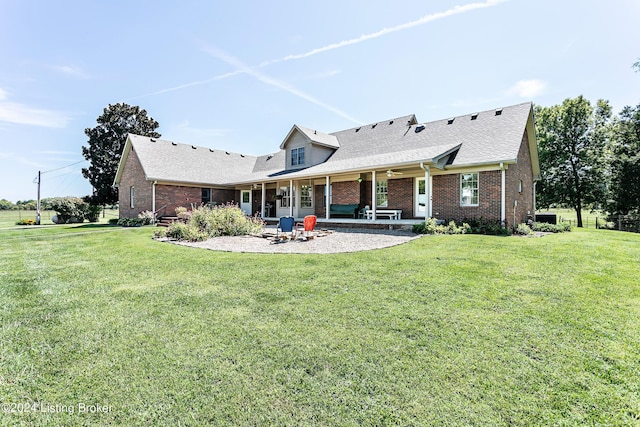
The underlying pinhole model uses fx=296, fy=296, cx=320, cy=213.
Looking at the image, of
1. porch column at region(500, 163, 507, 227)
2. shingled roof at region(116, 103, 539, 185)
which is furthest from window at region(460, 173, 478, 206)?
porch column at region(500, 163, 507, 227)

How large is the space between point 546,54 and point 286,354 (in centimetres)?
1693

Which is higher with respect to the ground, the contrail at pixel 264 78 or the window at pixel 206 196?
the contrail at pixel 264 78

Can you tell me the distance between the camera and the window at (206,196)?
2356 cm

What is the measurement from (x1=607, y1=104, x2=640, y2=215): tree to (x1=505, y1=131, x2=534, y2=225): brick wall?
11781 mm

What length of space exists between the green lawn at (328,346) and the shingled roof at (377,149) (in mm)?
8549

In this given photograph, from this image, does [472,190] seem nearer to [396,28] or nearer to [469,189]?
[469,189]

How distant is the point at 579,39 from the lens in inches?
504

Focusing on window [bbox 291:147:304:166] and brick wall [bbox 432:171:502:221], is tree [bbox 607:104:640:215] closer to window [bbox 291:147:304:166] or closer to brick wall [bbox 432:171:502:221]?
brick wall [bbox 432:171:502:221]

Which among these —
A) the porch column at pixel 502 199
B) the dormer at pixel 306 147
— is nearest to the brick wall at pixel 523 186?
the porch column at pixel 502 199

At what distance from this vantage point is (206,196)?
2375 cm

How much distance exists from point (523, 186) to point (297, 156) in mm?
13529

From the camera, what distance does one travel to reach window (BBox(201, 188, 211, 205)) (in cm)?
2356

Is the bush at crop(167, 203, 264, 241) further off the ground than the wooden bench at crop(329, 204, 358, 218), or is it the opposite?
the wooden bench at crop(329, 204, 358, 218)

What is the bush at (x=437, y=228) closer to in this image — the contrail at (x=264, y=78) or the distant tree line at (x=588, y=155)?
the contrail at (x=264, y=78)
